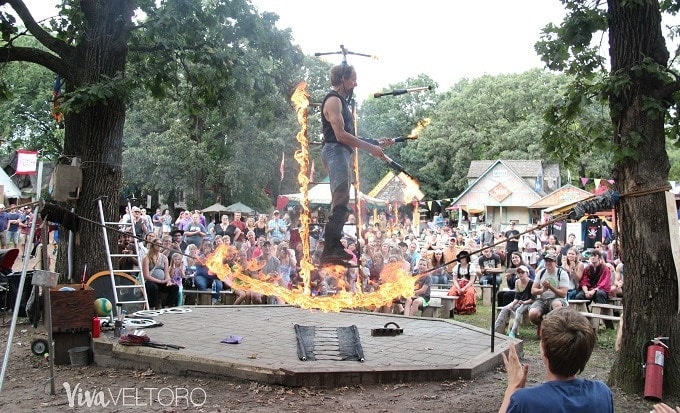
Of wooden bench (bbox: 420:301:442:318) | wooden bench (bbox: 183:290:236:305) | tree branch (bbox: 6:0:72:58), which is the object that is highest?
tree branch (bbox: 6:0:72:58)

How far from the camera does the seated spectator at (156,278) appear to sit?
1060cm

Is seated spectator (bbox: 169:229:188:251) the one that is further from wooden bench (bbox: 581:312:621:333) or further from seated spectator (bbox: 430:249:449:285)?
wooden bench (bbox: 581:312:621:333)

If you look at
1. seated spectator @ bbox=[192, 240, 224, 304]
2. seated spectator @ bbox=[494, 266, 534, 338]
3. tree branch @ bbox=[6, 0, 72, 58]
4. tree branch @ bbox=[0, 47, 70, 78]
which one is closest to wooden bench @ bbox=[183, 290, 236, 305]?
seated spectator @ bbox=[192, 240, 224, 304]

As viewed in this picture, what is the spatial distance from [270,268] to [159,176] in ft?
66.7

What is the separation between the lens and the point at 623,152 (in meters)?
5.70

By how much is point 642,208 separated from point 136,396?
5224mm

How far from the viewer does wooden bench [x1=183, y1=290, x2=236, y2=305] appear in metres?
12.0

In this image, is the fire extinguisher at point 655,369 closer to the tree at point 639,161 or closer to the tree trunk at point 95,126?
the tree at point 639,161

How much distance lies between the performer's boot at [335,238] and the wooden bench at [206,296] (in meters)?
5.67

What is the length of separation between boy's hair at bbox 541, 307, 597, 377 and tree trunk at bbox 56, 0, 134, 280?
8.68 m

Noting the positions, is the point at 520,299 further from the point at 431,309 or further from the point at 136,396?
the point at 136,396

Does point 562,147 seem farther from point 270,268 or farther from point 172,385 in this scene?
point 270,268

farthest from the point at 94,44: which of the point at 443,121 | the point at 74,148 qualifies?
the point at 443,121

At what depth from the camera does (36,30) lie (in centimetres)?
969
